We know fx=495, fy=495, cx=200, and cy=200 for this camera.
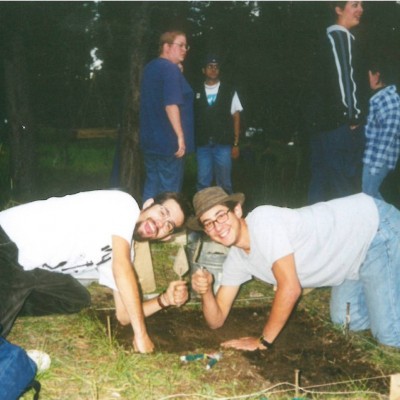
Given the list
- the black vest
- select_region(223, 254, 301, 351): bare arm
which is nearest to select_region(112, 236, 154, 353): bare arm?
select_region(223, 254, 301, 351): bare arm

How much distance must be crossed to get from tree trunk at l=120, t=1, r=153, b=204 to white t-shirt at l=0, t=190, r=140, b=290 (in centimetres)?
381

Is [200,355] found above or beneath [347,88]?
beneath

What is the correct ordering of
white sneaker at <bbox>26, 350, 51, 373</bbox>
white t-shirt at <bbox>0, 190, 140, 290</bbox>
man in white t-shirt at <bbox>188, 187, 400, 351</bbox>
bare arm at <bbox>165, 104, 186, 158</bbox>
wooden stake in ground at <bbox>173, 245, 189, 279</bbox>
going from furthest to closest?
bare arm at <bbox>165, 104, 186, 158</bbox> < wooden stake in ground at <bbox>173, 245, 189, 279</bbox> < white t-shirt at <bbox>0, 190, 140, 290</bbox> < man in white t-shirt at <bbox>188, 187, 400, 351</bbox> < white sneaker at <bbox>26, 350, 51, 373</bbox>

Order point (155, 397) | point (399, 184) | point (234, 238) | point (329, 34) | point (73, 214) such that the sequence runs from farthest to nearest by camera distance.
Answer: point (399, 184) → point (329, 34) → point (73, 214) → point (234, 238) → point (155, 397)

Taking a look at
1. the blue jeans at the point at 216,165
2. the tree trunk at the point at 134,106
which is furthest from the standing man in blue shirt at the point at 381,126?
the tree trunk at the point at 134,106

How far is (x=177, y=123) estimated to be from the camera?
4.80 metres

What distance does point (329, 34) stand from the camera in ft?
14.8

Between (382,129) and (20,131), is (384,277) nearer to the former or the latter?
(382,129)

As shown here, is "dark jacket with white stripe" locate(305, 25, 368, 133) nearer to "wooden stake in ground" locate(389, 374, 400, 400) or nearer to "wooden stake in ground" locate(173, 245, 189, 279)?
"wooden stake in ground" locate(173, 245, 189, 279)

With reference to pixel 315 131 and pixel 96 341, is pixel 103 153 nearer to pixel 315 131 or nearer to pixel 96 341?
pixel 315 131

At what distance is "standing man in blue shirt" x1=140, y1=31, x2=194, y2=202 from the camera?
186 inches

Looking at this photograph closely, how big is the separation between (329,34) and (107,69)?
51.1 ft

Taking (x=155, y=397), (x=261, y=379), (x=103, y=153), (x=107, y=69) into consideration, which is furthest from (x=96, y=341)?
(x=107, y=69)

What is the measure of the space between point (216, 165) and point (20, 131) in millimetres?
4342
